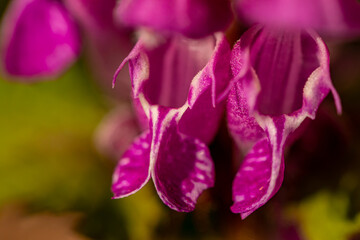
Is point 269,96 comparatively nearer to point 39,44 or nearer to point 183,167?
point 183,167

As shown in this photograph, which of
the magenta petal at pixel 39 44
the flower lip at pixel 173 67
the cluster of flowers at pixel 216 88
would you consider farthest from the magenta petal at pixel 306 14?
the magenta petal at pixel 39 44

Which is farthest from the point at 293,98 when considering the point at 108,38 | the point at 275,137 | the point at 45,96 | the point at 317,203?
the point at 45,96

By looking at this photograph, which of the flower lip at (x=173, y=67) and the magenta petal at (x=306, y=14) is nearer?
the magenta petal at (x=306, y=14)

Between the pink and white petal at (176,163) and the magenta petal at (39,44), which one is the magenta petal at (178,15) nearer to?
the pink and white petal at (176,163)

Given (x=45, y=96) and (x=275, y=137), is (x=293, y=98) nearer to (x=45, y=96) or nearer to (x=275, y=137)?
(x=275, y=137)

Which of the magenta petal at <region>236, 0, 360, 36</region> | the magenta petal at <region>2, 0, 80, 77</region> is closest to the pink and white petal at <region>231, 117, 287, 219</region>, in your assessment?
the magenta petal at <region>236, 0, 360, 36</region>
